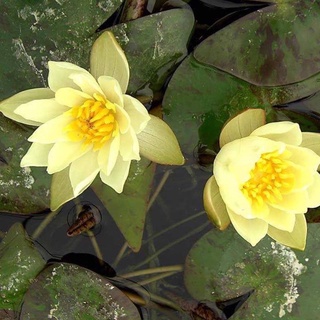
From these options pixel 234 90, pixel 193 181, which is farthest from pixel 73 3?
pixel 193 181

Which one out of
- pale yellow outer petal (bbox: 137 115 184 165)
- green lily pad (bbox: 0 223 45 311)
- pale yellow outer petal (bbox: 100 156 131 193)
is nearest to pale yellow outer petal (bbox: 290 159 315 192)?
pale yellow outer petal (bbox: 137 115 184 165)

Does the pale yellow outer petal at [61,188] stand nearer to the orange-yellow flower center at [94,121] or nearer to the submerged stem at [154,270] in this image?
the orange-yellow flower center at [94,121]

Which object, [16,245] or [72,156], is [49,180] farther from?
[72,156]

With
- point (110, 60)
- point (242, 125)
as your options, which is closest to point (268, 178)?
A: point (242, 125)

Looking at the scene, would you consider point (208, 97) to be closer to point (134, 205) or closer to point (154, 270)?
point (134, 205)

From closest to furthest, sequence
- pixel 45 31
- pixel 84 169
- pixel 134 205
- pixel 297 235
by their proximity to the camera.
Answer: pixel 84 169
pixel 297 235
pixel 45 31
pixel 134 205

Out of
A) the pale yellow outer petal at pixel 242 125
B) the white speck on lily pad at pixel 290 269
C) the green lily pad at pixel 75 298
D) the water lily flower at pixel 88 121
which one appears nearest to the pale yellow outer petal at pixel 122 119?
the water lily flower at pixel 88 121
